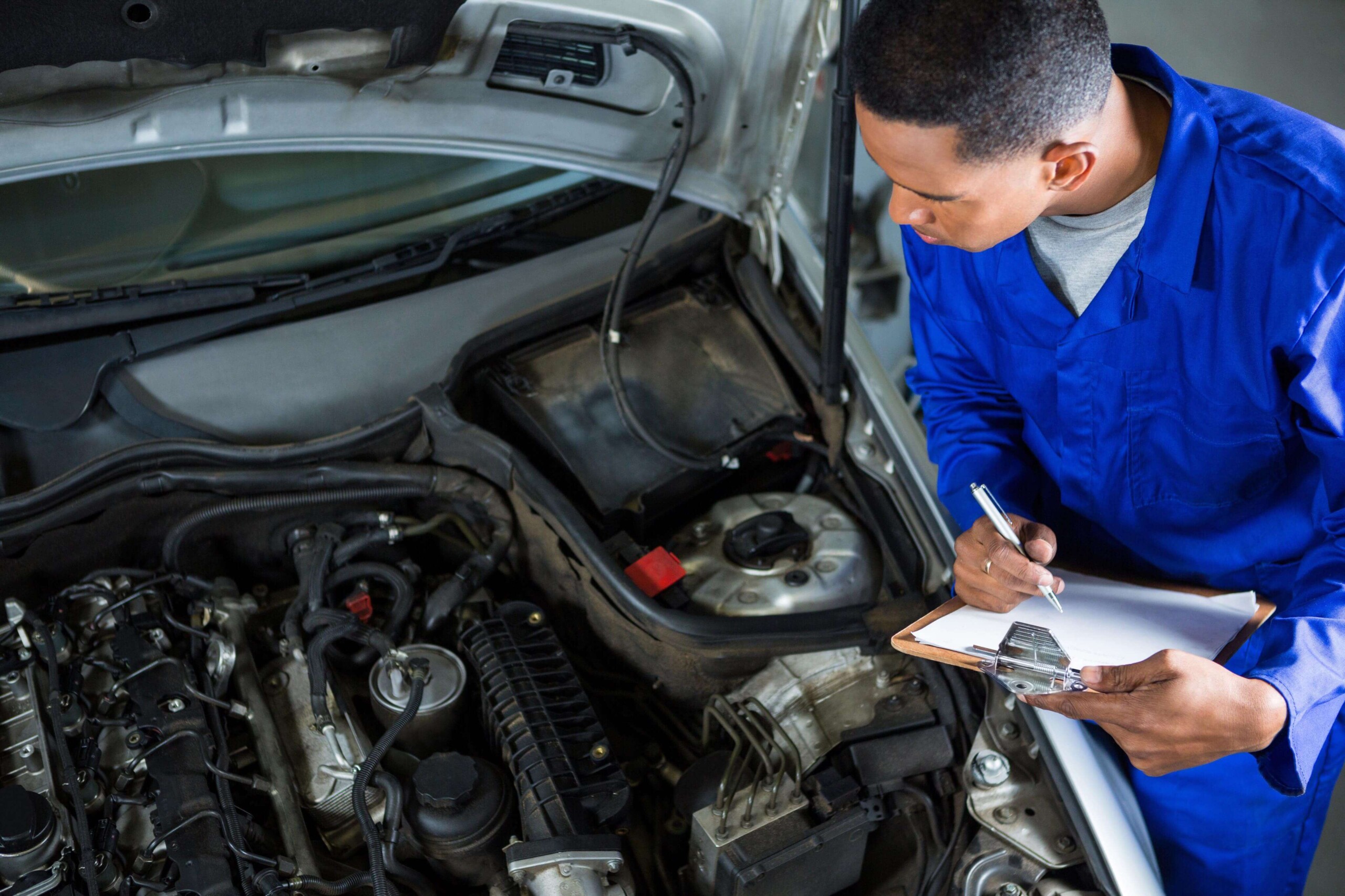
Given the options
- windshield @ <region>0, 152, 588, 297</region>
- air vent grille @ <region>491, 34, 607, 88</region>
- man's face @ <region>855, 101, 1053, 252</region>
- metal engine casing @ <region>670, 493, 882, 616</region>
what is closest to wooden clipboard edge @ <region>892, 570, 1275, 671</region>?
metal engine casing @ <region>670, 493, 882, 616</region>

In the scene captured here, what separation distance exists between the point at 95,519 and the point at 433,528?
1.70ft

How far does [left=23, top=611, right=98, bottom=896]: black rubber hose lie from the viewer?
123 centimetres

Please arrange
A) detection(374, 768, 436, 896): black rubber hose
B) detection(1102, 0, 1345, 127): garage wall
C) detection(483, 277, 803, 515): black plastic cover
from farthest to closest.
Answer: detection(1102, 0, 1345, 127): garage wall, detection(483, 277, 803, 515): black plastic cover, detection(374, 768, 436, 896): black rubber hose

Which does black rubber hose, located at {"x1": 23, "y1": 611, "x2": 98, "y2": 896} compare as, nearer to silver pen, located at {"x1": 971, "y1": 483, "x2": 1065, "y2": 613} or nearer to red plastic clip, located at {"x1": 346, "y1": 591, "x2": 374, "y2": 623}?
red plastic clip, located at {"x1": 346, "y1": 591, "x2": 374, "y2": 623}

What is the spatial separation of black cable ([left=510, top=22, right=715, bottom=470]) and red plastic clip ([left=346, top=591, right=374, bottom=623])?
0.53 meters

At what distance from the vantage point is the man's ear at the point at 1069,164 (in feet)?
3.50

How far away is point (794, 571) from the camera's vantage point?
168 cm

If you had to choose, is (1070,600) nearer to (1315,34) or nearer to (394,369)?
(394,369)

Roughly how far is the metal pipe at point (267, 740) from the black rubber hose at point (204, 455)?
0.78 ft

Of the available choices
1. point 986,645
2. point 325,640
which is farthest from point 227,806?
point 986,645

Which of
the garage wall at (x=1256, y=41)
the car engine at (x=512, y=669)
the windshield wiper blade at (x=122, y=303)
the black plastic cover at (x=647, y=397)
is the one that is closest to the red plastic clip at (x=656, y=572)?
the car engine at (x=512, y=669)

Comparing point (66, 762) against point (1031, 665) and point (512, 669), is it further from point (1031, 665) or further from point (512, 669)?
point (1031, 665)

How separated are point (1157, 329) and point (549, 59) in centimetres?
103

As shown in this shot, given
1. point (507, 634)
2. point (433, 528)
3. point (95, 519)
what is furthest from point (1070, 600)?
point (95, 519)
